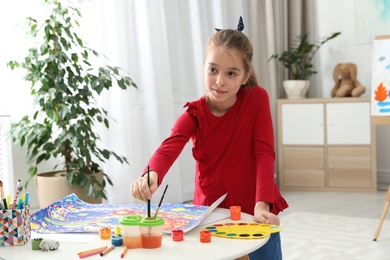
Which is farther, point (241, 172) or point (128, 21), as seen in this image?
point (128, 21)

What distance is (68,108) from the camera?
2.88 metres

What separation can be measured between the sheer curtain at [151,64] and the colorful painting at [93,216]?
2.09 meters

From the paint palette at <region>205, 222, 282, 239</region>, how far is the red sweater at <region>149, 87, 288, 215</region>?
1.05 ft

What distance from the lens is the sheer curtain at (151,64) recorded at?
357cm

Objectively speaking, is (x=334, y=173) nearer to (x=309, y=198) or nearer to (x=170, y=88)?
(x=309, y=198)

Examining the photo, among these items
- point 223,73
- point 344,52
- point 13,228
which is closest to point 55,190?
point 223,73

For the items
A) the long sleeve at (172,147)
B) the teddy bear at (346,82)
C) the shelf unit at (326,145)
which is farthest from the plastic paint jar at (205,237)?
the teddy bear at (346,82)

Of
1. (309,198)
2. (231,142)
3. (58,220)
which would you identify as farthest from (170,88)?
(58,220)

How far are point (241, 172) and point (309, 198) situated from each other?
9.34ft

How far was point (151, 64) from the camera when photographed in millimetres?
3764

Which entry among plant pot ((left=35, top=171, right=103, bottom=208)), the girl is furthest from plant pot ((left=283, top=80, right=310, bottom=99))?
the girl

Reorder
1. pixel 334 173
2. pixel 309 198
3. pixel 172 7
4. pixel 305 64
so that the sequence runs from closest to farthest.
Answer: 1. pixel 172 7
2. pixel 309 198
3. pixel 334 173
4. pixel 305 64

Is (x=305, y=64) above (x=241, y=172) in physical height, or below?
above

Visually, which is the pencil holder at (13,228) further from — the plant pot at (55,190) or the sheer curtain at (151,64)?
the sheer curtain at (151,64)
